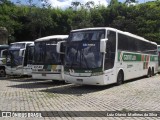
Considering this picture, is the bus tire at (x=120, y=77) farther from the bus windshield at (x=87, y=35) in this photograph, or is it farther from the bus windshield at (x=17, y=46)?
the bus windshield at (x=17, y=46)

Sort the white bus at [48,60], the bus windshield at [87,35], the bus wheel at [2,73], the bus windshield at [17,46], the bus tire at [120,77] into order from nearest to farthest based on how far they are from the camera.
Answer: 1. the bus windshield at [87,35]
2. the bus tire at [120,77]
3. the white bus at [48,60]
4. the bus windshield at [17,46]
5. the bus wheel at [2,73]

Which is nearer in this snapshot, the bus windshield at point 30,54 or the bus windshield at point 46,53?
the bus windshield at point 46,53

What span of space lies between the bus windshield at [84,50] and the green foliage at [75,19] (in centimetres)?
2503

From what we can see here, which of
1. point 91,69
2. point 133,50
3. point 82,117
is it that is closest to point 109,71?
point 91,69

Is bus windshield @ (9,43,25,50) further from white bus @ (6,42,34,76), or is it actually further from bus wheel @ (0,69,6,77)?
bus wheel @ (0,69,6,77)

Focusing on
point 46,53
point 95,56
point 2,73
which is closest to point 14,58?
point 2,73

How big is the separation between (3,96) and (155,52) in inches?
688

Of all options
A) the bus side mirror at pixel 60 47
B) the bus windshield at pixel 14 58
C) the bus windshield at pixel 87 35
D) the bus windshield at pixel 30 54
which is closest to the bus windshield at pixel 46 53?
the bus side mirror at pixel 60 47

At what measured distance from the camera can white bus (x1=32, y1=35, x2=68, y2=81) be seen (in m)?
18.1

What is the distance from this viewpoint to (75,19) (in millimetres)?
49562

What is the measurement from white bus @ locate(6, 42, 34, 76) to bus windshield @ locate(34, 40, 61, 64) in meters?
4.13

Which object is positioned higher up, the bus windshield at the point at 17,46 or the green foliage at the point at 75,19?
Answer: the green foliage at the point at 75,19

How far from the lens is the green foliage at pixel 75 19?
43447mm

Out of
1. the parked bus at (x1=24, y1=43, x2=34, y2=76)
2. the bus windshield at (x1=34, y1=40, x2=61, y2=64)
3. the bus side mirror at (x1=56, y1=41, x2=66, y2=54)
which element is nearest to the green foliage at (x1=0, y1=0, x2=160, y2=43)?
the parked bus at (x1=24, y1=43, x2=34, y2=76)
